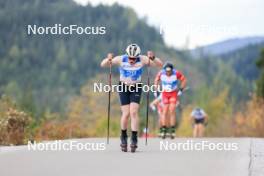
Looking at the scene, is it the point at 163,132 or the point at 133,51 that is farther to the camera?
the point at 163,132

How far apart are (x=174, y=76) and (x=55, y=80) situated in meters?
160

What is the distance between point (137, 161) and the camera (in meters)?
11.3

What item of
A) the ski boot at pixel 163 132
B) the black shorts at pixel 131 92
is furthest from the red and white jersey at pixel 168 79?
the black shorts at pixel 131 92

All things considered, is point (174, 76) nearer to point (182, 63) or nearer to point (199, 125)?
point (199, 125)

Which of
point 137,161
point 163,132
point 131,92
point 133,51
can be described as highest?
point 133,51

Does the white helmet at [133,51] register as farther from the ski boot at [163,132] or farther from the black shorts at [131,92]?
the ski boot at [163,132]

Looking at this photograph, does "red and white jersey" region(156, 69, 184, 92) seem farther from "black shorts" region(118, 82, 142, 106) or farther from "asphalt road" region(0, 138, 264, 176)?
"black shorts" region(118, 82, 142, 106)

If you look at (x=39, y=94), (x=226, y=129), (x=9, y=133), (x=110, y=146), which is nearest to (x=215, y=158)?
(x=110, y=146)

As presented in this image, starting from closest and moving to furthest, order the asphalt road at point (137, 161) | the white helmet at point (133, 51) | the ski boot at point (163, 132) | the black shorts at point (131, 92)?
the asphalt road at point (137, 161), the white helmet at point (133, 51), the black shorts at point (131, 92), the ski boot at point (163, 132)

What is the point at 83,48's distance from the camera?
191 meters

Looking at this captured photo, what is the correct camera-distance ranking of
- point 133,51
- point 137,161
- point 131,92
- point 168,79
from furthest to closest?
point 168,79, point 131,92, point 133,51, point 137,161

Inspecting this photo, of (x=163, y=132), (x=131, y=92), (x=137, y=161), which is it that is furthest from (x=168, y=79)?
(x=137, y=161)

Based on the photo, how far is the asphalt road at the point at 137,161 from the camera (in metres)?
9.80

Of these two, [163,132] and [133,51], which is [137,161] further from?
[163,132]
